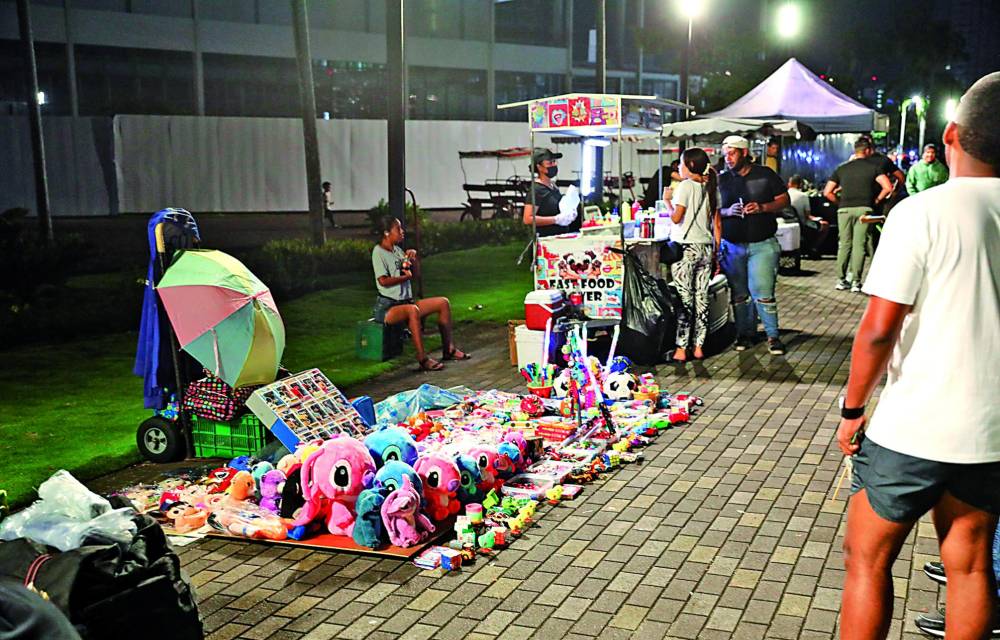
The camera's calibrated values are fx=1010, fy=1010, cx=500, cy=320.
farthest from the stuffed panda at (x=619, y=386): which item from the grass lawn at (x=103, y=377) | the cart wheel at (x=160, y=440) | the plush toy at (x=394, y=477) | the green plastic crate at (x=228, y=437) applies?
the cart wheel at (x=160, y=440)

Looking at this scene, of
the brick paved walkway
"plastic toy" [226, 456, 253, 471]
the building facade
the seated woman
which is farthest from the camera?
the building facade

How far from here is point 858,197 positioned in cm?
1431

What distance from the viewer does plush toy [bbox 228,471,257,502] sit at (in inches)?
233

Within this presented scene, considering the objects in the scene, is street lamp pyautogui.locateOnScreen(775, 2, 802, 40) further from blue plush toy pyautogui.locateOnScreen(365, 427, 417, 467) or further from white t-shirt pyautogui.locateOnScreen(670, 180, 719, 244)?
blue plush toy pyautogui.locateOnScreen(365, 427, 417, 467)

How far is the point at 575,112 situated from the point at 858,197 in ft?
18.8

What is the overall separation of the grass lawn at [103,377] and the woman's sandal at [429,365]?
37cm

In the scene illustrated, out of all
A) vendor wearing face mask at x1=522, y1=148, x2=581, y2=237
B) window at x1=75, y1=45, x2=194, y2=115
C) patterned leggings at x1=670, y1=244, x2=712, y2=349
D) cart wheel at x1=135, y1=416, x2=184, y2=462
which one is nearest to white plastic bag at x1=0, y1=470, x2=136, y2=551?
cart wheel at x1=135, y1=416, x2=184, y2=462

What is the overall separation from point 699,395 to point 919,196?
18.3ft

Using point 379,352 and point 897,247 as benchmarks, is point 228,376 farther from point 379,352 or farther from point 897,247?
point 897,247

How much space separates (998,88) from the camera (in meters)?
3.20

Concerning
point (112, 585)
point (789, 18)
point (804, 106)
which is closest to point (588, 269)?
point (112, 585)

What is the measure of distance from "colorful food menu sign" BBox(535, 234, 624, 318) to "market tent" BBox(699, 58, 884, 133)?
9590mm

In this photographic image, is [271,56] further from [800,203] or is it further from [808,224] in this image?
[800,203]

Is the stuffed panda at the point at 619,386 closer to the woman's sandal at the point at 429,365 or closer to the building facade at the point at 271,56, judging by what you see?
the woman's sandal at the point at 429,365
